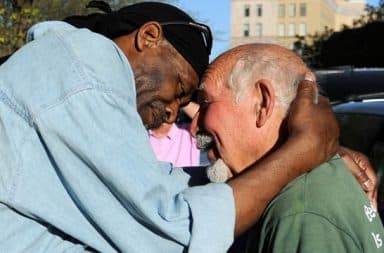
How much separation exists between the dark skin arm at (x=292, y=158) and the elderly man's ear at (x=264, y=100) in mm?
70

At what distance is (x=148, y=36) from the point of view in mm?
2408

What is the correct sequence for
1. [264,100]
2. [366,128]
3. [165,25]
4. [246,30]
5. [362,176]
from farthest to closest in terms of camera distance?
[246,30] → [366,128] → [362,176] → [165,25] → [264,100]

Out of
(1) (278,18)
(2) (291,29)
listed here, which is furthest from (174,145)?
(1) (278,18)

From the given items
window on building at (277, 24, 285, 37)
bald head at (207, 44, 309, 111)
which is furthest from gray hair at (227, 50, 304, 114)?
window on building at (277, 24, 285, 37)

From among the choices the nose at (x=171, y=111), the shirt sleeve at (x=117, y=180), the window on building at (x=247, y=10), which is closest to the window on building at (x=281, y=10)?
the window on building at (x=247, y=10)

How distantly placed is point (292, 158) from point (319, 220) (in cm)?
20

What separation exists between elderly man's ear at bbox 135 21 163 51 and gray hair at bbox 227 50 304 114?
0.26m

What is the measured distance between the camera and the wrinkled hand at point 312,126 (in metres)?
2.19

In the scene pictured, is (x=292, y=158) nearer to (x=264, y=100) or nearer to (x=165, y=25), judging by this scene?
(x=264, y=100)

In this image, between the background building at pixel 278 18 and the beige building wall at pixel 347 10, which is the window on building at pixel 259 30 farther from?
the beige building wall at pixel 347 10

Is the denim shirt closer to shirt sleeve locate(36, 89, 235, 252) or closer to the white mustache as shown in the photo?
shirt sleeve locate(36, 89, 235, 252)

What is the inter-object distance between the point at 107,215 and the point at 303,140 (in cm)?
61

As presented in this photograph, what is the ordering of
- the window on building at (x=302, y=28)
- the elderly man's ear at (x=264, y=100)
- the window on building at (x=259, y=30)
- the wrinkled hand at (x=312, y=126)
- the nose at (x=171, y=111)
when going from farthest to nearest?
the window on building at (x=302, y=28), the window on building at (x=259, y=30), the nose at (x=171, y=111), the elderly man's ear at (x=264, y=100), the wrinkled hand at (x=312, y=126)

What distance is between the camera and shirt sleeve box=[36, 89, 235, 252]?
74.3 inches
